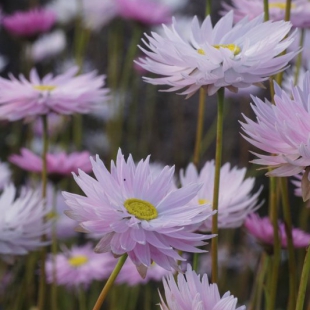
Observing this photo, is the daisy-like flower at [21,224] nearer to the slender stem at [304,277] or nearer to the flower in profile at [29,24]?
the slender stem at [304,277]

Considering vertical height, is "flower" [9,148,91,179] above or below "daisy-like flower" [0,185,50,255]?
above

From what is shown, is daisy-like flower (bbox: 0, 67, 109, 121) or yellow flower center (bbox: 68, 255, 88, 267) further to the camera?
yellow flower center (bbox: 68, 255, 88, 267)

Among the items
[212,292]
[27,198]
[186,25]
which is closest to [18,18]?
[186,25]

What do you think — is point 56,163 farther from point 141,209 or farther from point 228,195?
point 141,209

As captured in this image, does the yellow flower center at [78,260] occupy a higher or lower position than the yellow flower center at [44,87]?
lower

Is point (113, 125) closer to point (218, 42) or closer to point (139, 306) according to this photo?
point (139, 306)

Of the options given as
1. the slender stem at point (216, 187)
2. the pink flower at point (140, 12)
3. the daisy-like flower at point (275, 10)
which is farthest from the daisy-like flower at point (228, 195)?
the pink flower at point (140, 12)

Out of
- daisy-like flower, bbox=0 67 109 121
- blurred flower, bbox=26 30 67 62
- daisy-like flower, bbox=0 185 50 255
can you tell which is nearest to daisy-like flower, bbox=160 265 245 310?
daisy-like flower, bbox=0 185 50 255

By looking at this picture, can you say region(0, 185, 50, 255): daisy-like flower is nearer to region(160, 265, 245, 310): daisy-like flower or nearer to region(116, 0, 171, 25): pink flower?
region(160, 265, 245, 310): daisy-like flower
